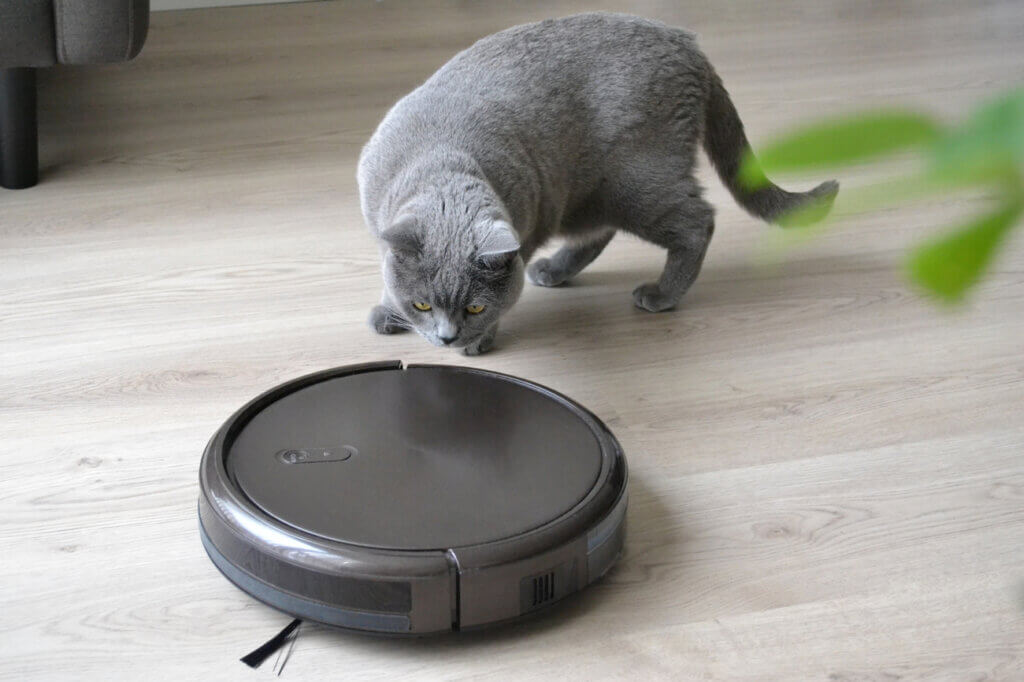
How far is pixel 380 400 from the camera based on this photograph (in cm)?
149

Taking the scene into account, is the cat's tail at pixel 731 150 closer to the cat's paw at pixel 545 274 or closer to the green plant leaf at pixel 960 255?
the cat's paw at pixel 545 274

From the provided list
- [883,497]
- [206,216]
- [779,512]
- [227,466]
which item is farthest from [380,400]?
[206,216]

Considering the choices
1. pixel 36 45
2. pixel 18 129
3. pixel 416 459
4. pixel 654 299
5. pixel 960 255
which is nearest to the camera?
pixel 960 255

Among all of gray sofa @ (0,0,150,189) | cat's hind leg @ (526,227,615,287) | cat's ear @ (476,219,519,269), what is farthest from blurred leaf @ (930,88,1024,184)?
gray sofa @ (0,0,150,189)

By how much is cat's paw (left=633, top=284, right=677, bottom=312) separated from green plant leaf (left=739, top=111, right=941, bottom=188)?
181 centimetres

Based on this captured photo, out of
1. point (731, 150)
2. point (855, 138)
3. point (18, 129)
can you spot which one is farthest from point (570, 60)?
point (855, 138)

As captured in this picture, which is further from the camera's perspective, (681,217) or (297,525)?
(681,217)

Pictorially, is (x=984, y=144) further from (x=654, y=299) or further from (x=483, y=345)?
(x=654, y=299)

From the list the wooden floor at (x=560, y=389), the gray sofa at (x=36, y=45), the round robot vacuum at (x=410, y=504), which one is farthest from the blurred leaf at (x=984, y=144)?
the gray sofa at (x=36, y=45)

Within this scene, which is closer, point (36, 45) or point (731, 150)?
point (731, 150)

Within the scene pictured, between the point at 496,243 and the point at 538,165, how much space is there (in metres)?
0.29

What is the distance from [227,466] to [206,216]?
42.8 inches

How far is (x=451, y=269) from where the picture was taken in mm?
1579

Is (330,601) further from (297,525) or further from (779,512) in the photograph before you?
(779,512)
